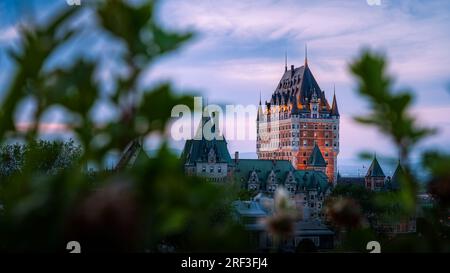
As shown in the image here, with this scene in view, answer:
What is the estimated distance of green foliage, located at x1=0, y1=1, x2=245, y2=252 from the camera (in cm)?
37

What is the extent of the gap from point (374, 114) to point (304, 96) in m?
2.66

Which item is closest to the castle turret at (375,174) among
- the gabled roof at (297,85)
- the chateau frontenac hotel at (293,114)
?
the chateau frontenac hotel at (293,114)

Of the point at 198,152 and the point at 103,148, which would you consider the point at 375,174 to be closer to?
the point at 198,152

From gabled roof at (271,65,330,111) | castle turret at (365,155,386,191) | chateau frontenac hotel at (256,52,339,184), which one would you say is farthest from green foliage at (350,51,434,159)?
gabled roof at (271,65,330,111)

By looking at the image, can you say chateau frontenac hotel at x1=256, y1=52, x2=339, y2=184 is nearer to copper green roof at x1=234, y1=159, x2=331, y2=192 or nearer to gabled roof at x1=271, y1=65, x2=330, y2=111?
gabled roof at x1=271, y1=65, x2=330, y2=111

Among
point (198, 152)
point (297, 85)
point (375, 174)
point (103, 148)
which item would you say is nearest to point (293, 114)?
point (297, 85)

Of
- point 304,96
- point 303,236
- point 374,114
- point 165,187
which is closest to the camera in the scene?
point 165,187

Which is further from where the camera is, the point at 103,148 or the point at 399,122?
the point at 399,122

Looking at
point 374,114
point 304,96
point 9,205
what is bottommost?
point 9,205

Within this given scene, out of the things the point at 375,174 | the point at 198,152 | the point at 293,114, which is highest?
the point at 293,114

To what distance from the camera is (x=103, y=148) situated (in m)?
0.42

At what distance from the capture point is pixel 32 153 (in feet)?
1.76
